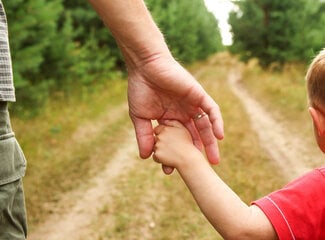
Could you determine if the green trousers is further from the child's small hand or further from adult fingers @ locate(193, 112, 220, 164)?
adult fingers @ locate(193, 112, 220, 164)

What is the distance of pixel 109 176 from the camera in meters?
6.34

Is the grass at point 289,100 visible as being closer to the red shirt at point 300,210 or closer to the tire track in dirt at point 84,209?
the tire track in dirt at point 84,209

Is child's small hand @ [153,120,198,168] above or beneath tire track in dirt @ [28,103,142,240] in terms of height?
above

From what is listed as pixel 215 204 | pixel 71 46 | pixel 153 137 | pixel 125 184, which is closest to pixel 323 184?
pixel 215 204

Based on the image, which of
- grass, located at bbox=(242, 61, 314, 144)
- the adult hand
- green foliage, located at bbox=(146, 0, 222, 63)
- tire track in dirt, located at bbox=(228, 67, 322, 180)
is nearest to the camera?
the adult hand

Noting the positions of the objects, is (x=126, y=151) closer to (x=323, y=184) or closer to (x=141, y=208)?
(x=141, y=208)

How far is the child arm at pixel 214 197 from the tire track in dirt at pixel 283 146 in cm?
476

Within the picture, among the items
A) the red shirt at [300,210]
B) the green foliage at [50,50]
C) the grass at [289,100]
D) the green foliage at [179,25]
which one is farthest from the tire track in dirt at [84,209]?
the green foliage at [179,25]

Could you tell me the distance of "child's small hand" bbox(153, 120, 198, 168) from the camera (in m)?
1.71

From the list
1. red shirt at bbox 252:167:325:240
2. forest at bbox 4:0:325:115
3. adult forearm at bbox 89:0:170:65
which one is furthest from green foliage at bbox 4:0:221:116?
red shirt at bbox 252:167:325:240

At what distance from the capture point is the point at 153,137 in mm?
1812

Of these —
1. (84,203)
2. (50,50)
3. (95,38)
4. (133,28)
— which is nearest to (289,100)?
(50,50)

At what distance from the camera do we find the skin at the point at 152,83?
5.27 ft

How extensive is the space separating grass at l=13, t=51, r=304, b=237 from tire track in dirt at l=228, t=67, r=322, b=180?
191mm
